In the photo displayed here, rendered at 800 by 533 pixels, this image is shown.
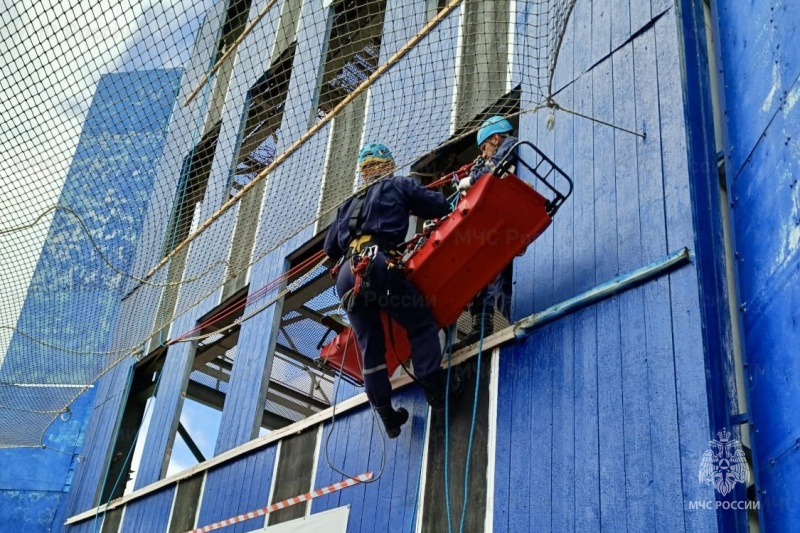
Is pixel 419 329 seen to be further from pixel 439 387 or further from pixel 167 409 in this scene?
pixel 167 409

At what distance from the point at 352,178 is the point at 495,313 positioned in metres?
2.97

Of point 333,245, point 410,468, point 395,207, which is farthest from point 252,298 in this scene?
point 395,207

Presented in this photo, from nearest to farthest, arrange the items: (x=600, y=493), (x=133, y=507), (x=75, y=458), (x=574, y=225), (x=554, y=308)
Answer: (x=600, y=493)
(x=554, y=308)
(x=574, y=225)
(x=133, y=507)
(x=75, y=458)

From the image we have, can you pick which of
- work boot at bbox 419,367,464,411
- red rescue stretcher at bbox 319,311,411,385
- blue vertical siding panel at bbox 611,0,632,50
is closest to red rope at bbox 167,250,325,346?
red rescue stretcher at bbox 319,311,411,385

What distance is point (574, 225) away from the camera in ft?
17.7

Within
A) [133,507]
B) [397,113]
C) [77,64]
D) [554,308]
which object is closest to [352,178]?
[397,113]

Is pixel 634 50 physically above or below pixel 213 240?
below

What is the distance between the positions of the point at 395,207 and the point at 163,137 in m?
3.11

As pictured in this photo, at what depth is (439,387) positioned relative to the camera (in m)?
5.38

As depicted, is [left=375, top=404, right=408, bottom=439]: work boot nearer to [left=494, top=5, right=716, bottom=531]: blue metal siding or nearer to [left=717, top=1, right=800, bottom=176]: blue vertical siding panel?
[left=494, top=5, right=716, bottom=531]: blue metal siding

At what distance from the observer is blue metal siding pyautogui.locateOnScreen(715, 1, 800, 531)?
150 inches

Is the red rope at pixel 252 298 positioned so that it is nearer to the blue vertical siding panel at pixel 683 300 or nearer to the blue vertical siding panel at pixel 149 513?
the blue vertical siding panel at pixel 149 513

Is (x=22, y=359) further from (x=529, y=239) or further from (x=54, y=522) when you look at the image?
(x=529, y=239)

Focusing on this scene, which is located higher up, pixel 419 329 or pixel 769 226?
pixel 769 226
